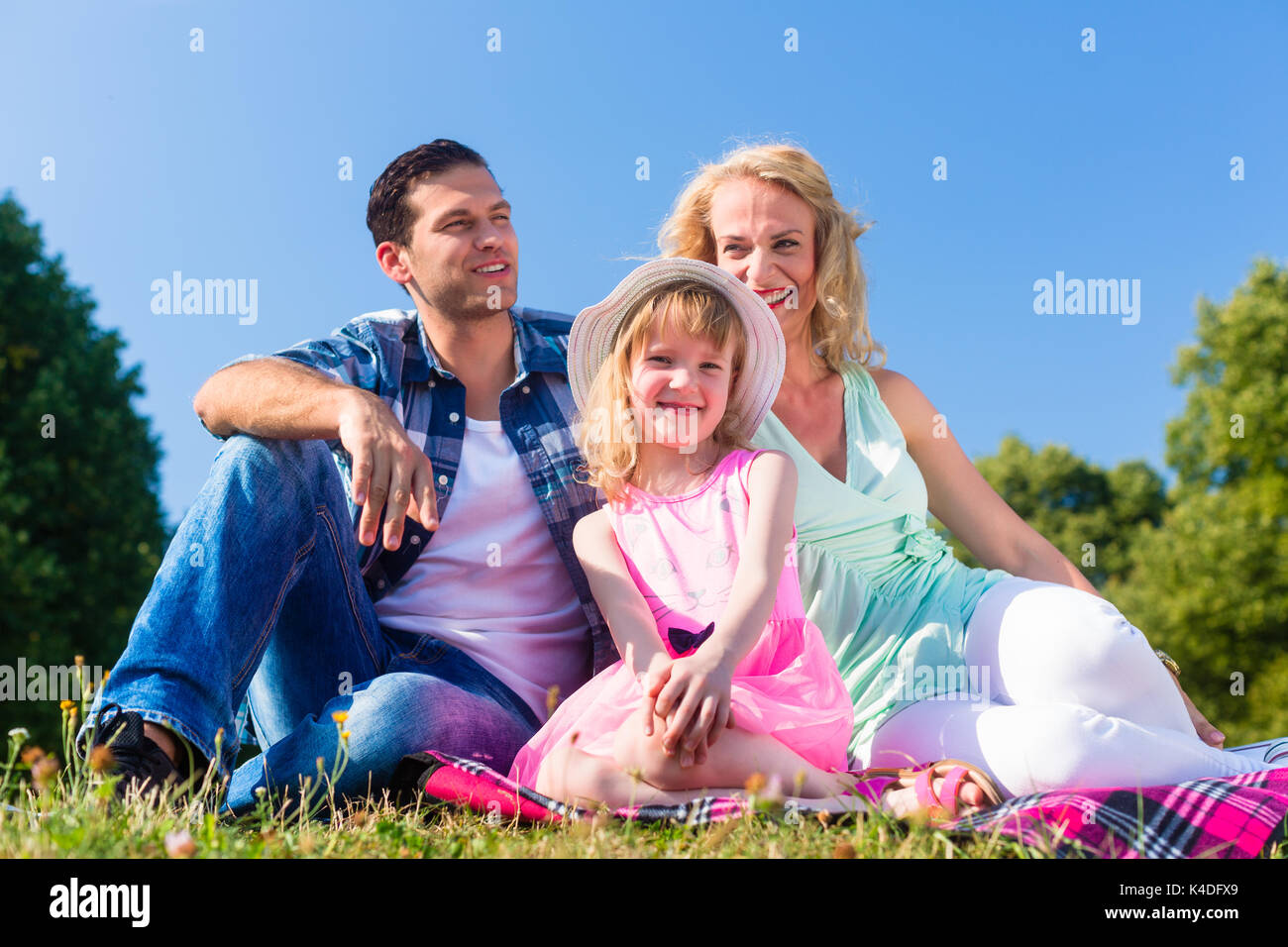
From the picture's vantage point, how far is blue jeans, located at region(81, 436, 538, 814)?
2703 millimetres

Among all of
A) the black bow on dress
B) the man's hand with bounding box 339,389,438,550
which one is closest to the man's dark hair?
the man's hand with bounding box 339,389,438,550

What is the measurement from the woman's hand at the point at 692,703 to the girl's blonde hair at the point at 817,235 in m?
1.92

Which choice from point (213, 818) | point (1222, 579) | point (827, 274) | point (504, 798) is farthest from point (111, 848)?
point (1222, 579)

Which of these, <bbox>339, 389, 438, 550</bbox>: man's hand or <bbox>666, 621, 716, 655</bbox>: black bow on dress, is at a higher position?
<bbox>339, 389, 438, 550</bbox>: man's hand

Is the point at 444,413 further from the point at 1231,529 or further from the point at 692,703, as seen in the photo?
the point at 1231,529

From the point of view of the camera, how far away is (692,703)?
2.56m

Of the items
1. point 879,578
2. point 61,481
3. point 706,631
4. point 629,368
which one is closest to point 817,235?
point 629,368

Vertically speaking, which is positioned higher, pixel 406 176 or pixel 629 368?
pixel 406 176

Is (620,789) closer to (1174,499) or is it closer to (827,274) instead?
(827,274)

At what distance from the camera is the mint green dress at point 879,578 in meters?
3.36

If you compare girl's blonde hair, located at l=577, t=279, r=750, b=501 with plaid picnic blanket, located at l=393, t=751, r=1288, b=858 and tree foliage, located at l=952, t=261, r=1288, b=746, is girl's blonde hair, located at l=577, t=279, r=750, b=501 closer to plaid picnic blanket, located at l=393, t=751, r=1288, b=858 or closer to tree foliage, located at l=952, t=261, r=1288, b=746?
plaid picnic blanket, located at l=393, t=751, r=1288, b=858

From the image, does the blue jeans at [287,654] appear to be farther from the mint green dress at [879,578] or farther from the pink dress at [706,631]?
the mint green dress at [879,578]

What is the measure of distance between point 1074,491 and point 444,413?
114ft

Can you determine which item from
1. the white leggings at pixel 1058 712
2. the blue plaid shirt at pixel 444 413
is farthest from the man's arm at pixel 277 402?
the white leggings at pixel 1058 712
